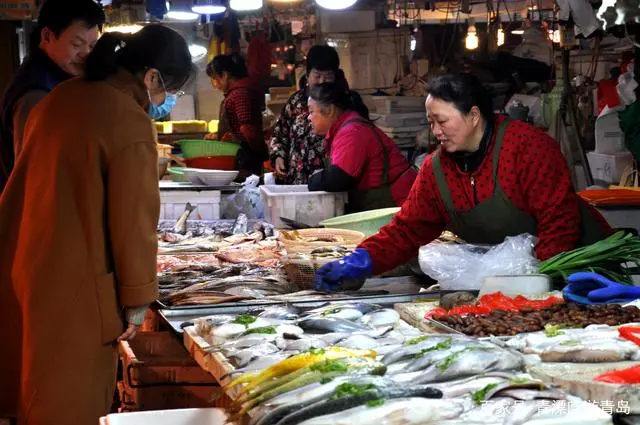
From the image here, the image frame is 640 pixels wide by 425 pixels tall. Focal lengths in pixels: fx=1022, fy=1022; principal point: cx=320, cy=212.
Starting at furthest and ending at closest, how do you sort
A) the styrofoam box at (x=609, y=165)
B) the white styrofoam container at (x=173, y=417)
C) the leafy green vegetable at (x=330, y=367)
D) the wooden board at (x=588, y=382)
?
the styrofoam box at (x=609, y=165) → the white styrofoam container at (x=173, y=417) → the leafy green vegetable at (x=330, y=367) → the wooden board at (x=588, y=382)

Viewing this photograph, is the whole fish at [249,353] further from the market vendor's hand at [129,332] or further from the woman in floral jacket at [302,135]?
the woman in floral jacket at [302,135]

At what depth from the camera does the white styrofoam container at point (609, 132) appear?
11422 mm

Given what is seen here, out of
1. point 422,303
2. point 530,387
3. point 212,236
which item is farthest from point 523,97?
point 530,387

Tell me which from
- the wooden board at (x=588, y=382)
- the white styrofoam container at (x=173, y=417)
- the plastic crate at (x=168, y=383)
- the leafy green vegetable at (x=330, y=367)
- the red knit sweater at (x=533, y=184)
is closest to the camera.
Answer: the wooden board at (x=588, y=382)

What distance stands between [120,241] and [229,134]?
800 cm

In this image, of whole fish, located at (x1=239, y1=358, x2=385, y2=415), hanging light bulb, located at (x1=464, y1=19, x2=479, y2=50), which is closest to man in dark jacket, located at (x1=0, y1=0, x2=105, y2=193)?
whole fish, located at (x1=239, y1=358, x2=385, y2=415)

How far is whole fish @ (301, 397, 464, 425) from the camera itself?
2.80 metres

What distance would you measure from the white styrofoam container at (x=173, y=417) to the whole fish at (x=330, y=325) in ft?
1.79

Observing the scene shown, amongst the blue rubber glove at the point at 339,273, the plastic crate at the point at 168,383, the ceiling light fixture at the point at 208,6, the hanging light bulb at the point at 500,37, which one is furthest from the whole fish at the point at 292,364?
the hanging light bulb at the point at 500,37

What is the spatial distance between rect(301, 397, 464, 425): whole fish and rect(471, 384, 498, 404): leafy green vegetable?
105 mm

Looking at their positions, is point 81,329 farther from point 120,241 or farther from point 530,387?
point 530,387

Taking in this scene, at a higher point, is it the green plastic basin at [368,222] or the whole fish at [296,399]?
the whole fish at [296,399]

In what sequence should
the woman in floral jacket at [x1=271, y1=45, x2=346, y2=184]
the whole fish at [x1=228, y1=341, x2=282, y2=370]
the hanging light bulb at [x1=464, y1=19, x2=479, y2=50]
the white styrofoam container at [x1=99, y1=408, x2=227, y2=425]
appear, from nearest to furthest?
the whole fish at [x1=228, y1=341, x2=282, y2=370] < the white styrofoam container at [x1=99, y1=408, x2=227, y2=425] < the woman in floral jacket at [x1=271, y1=45, x2=346, y2=184] < the hanging light bulb at [x1=464, y1=19, x2=479, y2=50]

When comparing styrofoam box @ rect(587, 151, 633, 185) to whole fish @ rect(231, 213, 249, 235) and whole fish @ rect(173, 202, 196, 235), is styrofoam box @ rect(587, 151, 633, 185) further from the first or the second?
whole fish @ rect(173, 202, 196, 235)
